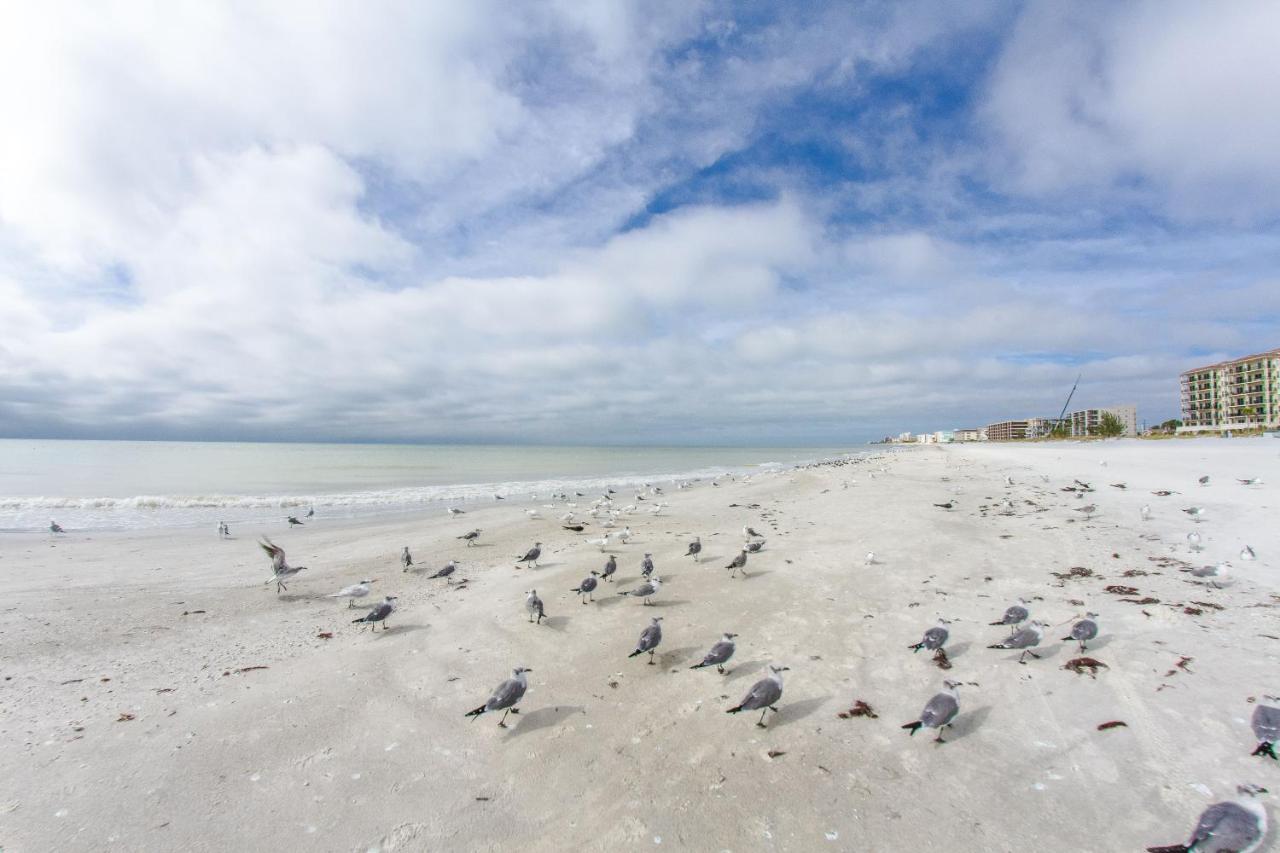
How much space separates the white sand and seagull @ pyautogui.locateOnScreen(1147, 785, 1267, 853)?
11.7 inches

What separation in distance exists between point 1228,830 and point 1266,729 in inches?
71.9

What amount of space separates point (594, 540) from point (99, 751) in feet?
37.2

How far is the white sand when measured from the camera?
477 cm

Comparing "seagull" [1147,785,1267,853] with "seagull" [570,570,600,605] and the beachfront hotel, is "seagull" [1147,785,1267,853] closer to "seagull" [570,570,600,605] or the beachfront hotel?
"seagull" [570,570,600,605]

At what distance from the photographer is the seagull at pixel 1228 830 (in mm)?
3898

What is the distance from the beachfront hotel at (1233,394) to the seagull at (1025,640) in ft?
335

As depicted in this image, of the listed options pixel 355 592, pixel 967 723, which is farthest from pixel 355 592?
pixel 967 723

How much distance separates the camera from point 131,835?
4742mm

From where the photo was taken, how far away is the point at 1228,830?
397 centimetres

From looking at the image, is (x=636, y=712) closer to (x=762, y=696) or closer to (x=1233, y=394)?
(x=762, y=696)

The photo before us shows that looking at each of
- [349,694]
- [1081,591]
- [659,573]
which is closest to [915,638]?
[1081,591]

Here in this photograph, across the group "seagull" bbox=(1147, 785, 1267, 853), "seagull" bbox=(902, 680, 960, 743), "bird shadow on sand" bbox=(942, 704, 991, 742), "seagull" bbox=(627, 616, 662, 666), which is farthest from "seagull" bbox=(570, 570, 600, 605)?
"seagull" bbox=(1147, 785, 1267, 853)

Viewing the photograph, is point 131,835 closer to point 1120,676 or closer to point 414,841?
point 414,841

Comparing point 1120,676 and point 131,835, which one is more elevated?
point 1120,676
